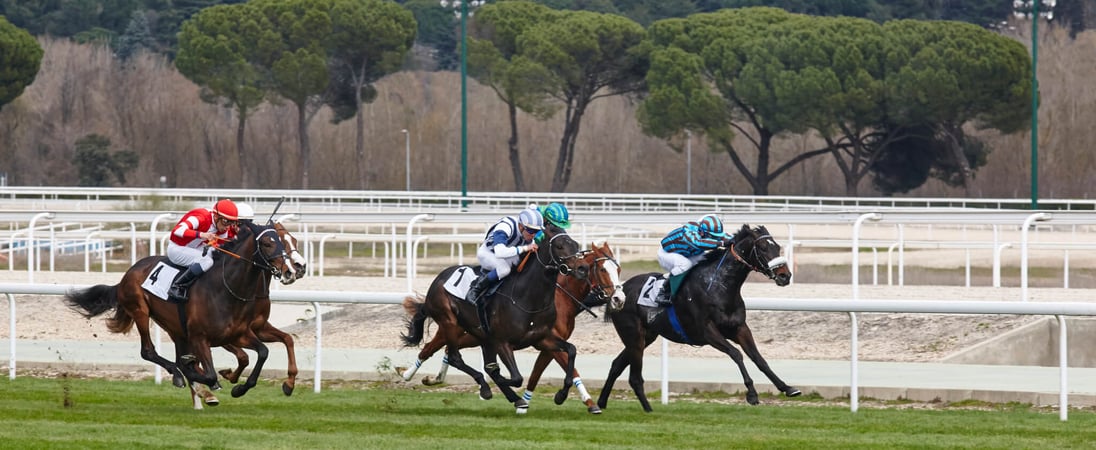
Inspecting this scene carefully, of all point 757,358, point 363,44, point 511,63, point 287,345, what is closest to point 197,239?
point 287,345

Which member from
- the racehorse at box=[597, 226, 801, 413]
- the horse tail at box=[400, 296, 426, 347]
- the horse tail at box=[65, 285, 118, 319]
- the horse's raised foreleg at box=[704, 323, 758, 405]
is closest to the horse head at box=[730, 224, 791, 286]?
the racehorse at box=[597, 226, 801, 413]

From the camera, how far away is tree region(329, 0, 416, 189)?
44.0m

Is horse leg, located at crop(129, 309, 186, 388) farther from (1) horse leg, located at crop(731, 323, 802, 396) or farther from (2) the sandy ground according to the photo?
(1) horse leg, located at crop(731, 323, 802, 396)

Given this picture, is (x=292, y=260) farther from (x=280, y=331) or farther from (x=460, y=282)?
(x=460, y=282)

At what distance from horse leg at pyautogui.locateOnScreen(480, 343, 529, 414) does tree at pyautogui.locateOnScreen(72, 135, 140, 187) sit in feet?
129

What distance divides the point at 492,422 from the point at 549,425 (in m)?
0.29

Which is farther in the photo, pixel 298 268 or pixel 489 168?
pixel 489 168

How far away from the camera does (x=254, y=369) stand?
325 inches

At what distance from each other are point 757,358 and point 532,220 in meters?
1.36

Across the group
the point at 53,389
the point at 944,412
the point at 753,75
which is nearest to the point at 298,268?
the point at 53,389

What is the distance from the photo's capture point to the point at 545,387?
10.0 m

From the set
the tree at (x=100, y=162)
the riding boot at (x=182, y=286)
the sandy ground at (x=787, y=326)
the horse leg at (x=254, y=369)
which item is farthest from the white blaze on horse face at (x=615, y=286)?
the tree at (x=100, y=162)

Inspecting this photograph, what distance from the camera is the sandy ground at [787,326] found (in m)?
12.3

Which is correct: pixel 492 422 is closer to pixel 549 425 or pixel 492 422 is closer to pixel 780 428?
pixel 549 425
